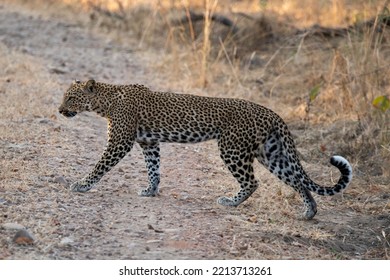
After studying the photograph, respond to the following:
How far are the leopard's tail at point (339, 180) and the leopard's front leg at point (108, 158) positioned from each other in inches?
73.4

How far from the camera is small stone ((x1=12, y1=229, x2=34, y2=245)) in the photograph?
22.6ft

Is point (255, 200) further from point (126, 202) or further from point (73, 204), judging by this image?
point (73, 204)

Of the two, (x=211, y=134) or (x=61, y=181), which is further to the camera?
(x=61, y=181)

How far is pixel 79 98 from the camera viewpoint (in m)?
9.02

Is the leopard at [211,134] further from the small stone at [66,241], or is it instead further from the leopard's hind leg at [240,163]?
the small stone at [66,241]

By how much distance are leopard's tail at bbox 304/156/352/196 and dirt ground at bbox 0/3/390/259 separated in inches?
13.0

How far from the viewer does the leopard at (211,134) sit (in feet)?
27.5

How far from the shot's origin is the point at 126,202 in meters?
8.36

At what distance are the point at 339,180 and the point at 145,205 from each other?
1911 millimetres

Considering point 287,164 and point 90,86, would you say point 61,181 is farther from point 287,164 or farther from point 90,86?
point 287,164

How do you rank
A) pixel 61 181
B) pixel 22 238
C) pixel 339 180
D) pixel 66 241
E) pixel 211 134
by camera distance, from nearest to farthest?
pixel 22 238 → pixel 66 241 → pixel 339 180 → pixel 211 134 → pixel 61 181

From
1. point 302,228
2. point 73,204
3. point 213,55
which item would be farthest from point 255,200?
point 213,55

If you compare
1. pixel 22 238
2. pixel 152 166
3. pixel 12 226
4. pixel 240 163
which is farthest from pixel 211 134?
pixel 22 238
